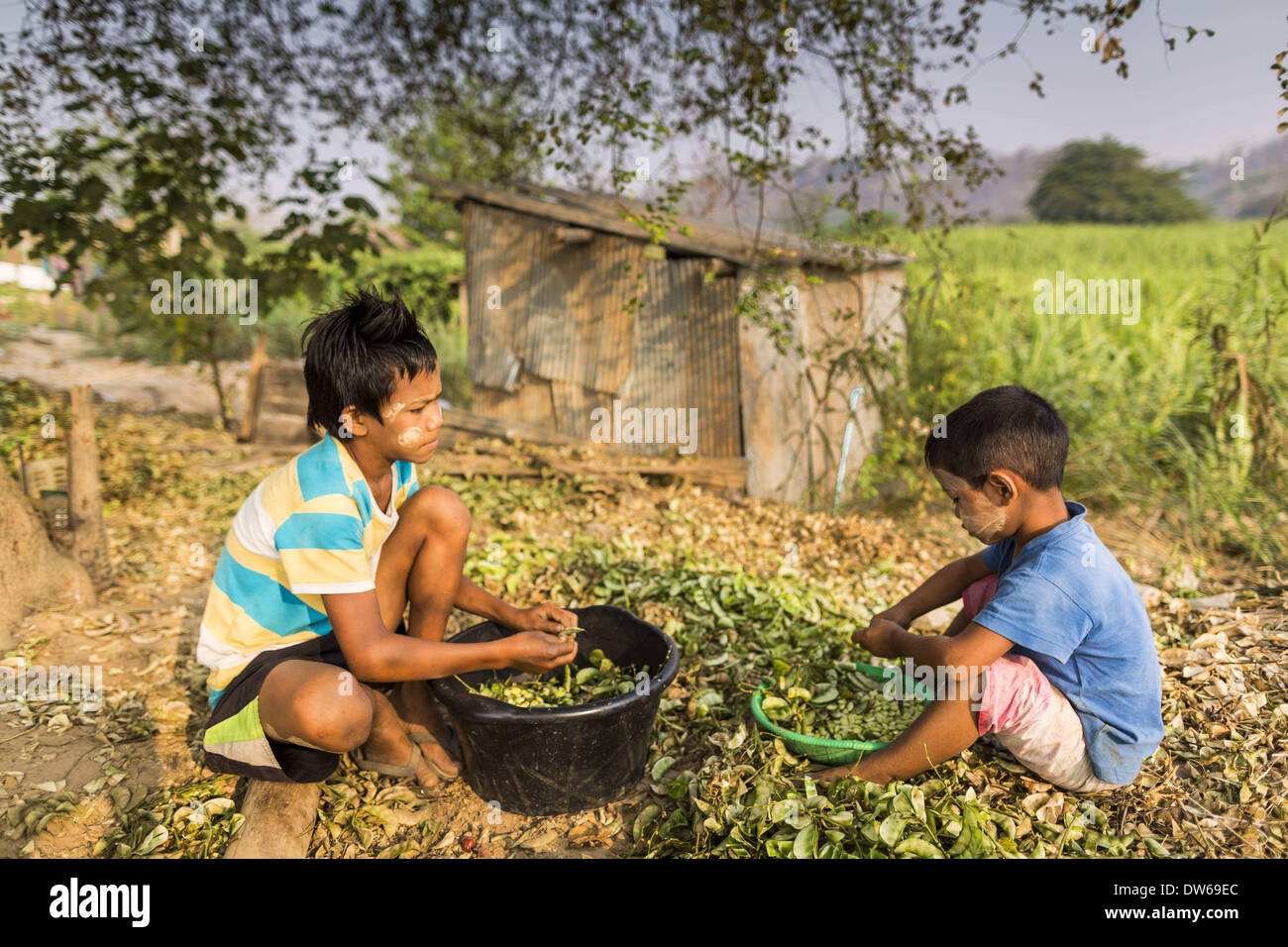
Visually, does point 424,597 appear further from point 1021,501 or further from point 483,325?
point 483,325

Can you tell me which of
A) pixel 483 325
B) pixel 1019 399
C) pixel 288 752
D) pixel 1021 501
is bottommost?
pixel 288 752

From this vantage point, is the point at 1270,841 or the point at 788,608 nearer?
the point at 1270,841

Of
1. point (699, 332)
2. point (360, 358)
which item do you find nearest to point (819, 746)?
point (360, 358)

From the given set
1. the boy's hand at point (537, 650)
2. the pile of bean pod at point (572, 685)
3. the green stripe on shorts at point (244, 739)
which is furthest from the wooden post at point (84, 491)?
the boy's hand at point (537, 650)

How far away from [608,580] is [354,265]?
350 cm

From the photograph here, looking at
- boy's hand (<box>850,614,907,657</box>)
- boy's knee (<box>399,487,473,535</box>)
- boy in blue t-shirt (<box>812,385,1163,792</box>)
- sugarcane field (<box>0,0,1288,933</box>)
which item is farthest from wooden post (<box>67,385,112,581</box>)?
boy in blue t-shirt (<box>812,385,1163,792</box>)

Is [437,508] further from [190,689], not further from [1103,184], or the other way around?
[1103,184]

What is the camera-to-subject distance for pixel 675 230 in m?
5.45

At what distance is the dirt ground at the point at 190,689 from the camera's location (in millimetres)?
2238

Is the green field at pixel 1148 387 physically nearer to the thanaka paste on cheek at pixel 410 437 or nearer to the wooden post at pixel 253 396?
the thanaka paste on cheek at pixel 410 437

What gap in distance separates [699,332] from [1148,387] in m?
3.17

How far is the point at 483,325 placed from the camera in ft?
22.6

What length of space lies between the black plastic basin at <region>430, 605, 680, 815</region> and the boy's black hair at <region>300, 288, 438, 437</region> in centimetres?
85
